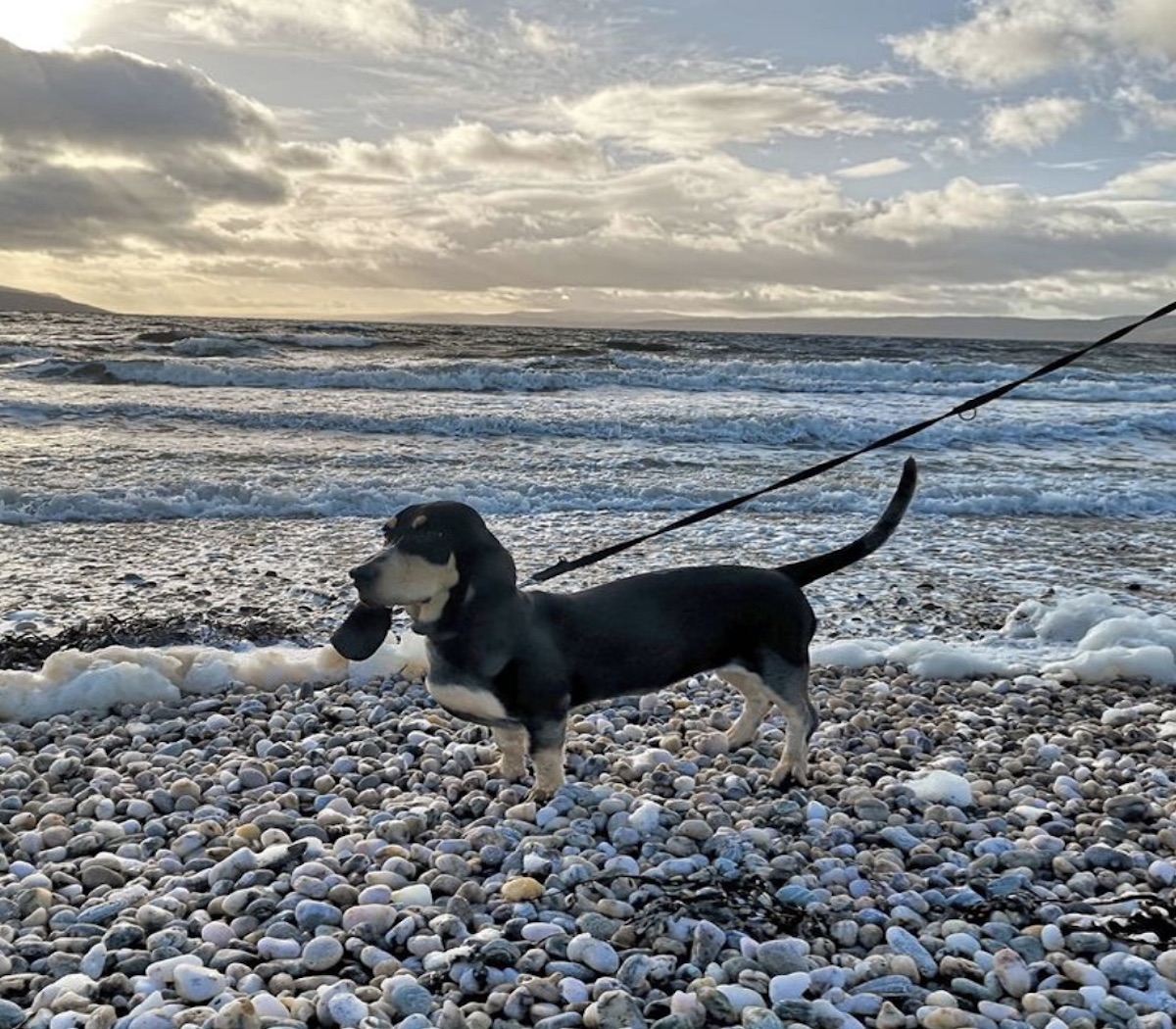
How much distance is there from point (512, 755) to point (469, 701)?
1.53 ft

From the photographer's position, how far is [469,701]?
3.74m

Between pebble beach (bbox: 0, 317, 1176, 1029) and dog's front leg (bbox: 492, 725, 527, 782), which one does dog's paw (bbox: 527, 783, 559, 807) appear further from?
dog's front leg (bbox: 492, 725, 527, 782)

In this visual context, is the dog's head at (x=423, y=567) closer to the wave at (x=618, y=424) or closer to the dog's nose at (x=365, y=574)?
the dog's nose at (x=365, y=574)

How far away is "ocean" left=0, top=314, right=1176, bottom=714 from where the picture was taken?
761 centimetres

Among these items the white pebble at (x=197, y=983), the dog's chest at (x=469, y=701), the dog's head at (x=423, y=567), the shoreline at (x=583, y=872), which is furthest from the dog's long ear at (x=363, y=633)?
the white pebble at (x=197, y=983)

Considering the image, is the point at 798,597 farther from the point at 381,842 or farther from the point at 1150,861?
the point at 381,842

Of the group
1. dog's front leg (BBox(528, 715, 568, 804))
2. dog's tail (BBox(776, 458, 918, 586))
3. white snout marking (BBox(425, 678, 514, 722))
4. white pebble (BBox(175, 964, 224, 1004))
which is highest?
dog's tail (BBox(776, 458, 918, 586))

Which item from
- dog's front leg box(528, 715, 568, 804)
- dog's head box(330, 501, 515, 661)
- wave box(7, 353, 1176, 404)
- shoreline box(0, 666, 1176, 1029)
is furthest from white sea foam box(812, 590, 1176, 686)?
wave box(7, 353, 1176, 404)

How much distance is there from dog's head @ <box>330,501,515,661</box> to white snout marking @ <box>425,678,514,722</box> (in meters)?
0.22

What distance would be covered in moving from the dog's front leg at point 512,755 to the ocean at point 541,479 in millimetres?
2835

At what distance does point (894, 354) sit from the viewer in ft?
125

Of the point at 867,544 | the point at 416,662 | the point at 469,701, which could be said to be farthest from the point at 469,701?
the point at 416,662

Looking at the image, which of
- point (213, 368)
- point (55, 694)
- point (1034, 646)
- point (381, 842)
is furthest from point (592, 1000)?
point (213, 368)

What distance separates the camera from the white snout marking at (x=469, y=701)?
12.2ft
